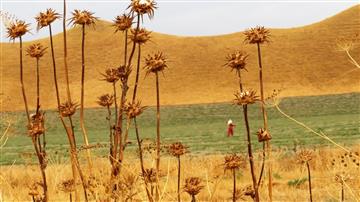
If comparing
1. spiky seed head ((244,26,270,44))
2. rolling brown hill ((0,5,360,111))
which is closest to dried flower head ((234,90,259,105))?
spiky seed head ((244,26,270,44))

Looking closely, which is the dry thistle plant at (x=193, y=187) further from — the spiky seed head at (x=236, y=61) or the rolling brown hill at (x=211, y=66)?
the rolling brown hill at (x=211, y=66)

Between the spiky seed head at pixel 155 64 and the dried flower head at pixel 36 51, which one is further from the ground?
the dried flower head at pixel 36 51

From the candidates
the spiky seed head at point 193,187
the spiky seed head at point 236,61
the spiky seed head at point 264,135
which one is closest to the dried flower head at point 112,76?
the spiky seed head at point 236,61

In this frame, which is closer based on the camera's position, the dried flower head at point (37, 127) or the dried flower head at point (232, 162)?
the dried flower head at point (232, 162)

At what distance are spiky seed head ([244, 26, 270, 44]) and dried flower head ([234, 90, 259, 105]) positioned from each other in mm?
413

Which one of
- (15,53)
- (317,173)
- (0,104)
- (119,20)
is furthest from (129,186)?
(15,53)

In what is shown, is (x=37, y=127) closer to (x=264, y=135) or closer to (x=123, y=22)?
(x=123, y=22)

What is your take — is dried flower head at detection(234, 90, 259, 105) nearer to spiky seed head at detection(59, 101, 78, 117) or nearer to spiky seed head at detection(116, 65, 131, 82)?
spiky seed head at detection(116, 65, 131, 82)

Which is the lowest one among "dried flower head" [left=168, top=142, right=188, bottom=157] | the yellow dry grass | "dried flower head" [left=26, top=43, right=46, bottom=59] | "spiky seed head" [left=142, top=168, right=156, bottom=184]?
→ the yellow dry grass

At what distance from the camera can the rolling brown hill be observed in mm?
79812

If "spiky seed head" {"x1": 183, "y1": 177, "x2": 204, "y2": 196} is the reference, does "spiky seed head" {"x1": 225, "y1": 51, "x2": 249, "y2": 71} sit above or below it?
above

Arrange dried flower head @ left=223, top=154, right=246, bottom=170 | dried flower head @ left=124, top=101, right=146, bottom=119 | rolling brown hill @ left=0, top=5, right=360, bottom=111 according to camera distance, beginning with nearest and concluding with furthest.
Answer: dried flower head @ left=124, top=101, right=146, bottom=119
dried flower head @ left=223, top=154, right=246, bottom=170
rolling brown hill @ left=0, top=5, right=360, bottom=111

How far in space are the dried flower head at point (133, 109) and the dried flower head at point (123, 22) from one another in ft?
1.51

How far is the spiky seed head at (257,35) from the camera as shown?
3.90m
